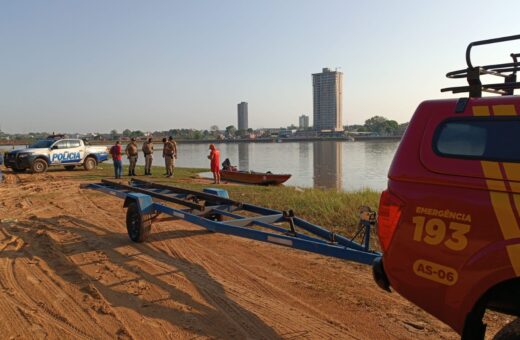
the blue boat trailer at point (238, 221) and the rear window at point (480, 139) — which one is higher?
the rear window at point (480, 139)

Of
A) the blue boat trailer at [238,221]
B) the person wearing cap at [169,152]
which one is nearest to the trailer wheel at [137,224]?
the blue boat trailer at [238,221]

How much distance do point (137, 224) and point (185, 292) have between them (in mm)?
2477

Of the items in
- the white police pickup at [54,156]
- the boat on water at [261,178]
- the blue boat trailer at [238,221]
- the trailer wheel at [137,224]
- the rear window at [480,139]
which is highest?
the rear window at [480,139]

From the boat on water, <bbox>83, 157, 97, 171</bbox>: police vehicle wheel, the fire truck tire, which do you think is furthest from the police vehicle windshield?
the fire truck tire

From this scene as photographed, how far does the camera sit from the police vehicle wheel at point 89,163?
23.2m

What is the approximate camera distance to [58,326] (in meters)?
4.07

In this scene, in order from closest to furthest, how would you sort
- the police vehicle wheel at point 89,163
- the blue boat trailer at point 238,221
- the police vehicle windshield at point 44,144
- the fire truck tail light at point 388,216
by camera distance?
the fire truck tail light at point 388,216
the blue boat trailer at point 238,221
the police vehicle windshield at point 44,144
the police vehicle wheel at point 89,163

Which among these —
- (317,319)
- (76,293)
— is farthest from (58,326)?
(317,319)

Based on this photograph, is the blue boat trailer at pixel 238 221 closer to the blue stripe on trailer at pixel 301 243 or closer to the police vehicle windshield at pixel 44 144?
the blue stripe on trailer at pixel 301 243

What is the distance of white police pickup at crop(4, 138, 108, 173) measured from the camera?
21.2m

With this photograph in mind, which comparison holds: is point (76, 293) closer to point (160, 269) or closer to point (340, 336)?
point (160, 269)

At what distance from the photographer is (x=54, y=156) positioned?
22.1 meters

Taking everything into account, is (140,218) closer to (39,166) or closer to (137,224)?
(137,224)

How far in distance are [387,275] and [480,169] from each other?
101 centimetres
